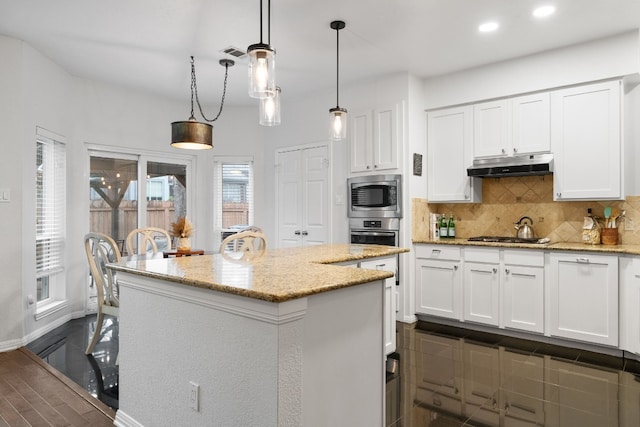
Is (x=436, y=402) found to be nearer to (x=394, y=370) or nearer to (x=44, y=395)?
(x=394, y=370)

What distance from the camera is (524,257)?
386 centimetres

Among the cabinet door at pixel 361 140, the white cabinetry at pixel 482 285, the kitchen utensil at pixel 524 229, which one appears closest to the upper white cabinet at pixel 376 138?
the cabinet door at pixel 361 140

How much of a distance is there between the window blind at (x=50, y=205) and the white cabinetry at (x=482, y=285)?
14.0ft

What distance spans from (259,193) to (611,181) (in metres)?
4.23

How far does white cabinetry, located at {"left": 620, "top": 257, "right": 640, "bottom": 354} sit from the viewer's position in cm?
330

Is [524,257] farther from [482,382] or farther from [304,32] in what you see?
[304,32]

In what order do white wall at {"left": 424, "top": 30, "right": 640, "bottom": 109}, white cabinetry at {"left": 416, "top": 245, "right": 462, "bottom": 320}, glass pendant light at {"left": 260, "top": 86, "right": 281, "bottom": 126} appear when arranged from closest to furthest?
glass pendant light at {"left": 260, "top": 86, "right": 281, "bottom": 126} < white wall at {"left": 424, "top": 30, "right": 640, "bottom": 109} < white cabinetry at {"left": 416, "top": 245, "right": 462, "bottom": 320}

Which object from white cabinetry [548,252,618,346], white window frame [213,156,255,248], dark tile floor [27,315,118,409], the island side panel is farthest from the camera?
white window frame [213,156,255,248]

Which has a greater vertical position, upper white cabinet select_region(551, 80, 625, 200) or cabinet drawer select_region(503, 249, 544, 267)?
upper white cabinet select_region(551, 80, 625, 200)

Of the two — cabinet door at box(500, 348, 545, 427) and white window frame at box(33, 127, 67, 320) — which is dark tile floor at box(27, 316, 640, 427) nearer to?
cabinet door at box(500, 348, 545, 427)

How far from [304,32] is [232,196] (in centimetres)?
308

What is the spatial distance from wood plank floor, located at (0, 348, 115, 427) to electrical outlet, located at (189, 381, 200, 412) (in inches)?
33.0

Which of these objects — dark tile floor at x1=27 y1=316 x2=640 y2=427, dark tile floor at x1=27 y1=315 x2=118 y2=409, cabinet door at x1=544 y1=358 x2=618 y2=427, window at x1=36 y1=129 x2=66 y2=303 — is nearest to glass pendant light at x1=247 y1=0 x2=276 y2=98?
dark tile floor at x1=27 y1=316 x2=640 y2=427

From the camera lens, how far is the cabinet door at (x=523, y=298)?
3789 millimetres
